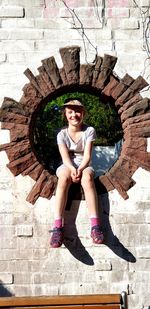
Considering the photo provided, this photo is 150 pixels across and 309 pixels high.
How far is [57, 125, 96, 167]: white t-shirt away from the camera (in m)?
5.31

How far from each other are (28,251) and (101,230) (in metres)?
0.71

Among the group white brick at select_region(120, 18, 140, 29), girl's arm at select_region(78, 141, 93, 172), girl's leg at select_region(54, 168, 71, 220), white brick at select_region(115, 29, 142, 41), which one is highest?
white brick at select_region(120, 18, 140, 29)

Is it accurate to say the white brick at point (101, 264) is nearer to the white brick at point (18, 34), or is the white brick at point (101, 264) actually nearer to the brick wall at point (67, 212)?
the brick wall at point (67, 212)

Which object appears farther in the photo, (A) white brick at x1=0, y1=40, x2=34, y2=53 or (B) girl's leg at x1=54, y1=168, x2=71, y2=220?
(A) white brick at x1=0, y1=40, x2=34, y2=53

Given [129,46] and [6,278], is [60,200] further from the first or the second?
[129,46]

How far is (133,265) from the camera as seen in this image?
535 cm

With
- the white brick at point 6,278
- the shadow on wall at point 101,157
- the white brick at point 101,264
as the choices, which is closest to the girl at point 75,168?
the white brick at point 101,264

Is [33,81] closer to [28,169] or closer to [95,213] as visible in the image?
[28,169]

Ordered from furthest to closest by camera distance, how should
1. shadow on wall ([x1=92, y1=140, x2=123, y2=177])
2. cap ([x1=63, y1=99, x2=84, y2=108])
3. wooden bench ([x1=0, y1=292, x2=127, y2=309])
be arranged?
shadow on wall ([x1=92, y1=140, x2=123, y2=177]), cap ([x1=63, y1=99, x2=84, y2=108]), wooden bench ([x1=0, y1=292, x2=127, y2=309])

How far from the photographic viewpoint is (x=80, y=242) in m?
5.34

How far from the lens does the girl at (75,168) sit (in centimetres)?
512

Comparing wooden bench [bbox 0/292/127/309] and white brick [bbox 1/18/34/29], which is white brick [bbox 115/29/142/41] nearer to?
white brick [bbox 1/18/34/29]

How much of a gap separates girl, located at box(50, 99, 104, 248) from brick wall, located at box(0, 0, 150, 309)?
0.22 m

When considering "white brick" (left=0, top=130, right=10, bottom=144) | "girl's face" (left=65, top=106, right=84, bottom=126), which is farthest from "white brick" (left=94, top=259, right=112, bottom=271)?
"white brick" (left=0, top=130, right=10, bottom=144)
